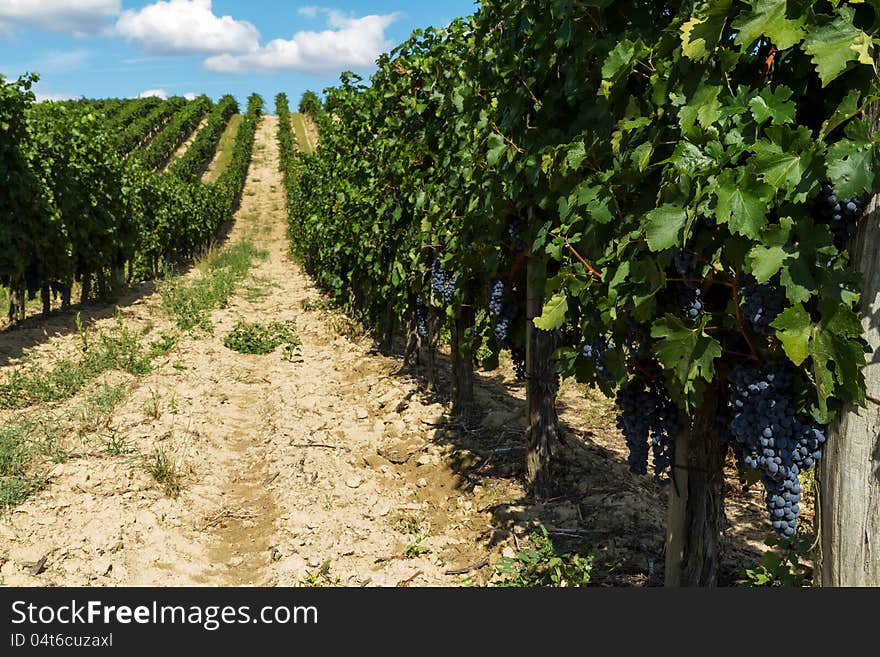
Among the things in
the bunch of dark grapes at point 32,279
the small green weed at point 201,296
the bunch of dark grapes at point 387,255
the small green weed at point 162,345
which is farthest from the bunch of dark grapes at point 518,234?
the bunch of dark grapes at point 32,279

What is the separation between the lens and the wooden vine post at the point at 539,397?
492 centimetres

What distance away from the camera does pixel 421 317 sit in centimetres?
841

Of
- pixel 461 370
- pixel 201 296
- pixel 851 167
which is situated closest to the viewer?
pixel 851 167

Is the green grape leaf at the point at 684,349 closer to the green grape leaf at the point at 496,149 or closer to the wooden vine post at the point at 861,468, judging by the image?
the wooden vine post at the point at 861,468

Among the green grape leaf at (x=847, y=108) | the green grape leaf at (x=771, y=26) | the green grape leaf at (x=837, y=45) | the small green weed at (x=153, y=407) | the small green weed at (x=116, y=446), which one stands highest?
the green grape leaf at (x=771, y=26)

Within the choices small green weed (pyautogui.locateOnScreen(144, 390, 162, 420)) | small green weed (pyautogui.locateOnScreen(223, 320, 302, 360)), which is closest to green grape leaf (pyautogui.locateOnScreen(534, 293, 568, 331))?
small green weed (pyautogui.locateOnScreen(144, 390, 162, 420))

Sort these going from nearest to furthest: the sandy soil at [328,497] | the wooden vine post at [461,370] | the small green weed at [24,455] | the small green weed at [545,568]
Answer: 1. the small green weed at [545,568]
2. the sandy soil at [328,497]
3. the small green weed at [24,455]
4. the wooden vine post at [461,370]

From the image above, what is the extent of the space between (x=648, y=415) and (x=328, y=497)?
3.29m

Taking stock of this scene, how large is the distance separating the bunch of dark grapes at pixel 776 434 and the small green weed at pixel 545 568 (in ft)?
5.40

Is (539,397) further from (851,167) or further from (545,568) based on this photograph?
(851,167)

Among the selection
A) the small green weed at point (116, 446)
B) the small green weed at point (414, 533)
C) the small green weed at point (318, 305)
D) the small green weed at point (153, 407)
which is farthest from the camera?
the small green weed at point (318, 305)

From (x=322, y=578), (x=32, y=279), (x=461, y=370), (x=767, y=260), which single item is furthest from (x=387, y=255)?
(x=32, y=279)

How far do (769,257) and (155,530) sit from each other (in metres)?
4.73

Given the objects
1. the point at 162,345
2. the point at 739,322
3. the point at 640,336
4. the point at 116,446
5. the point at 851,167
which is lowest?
the point at 116,446
